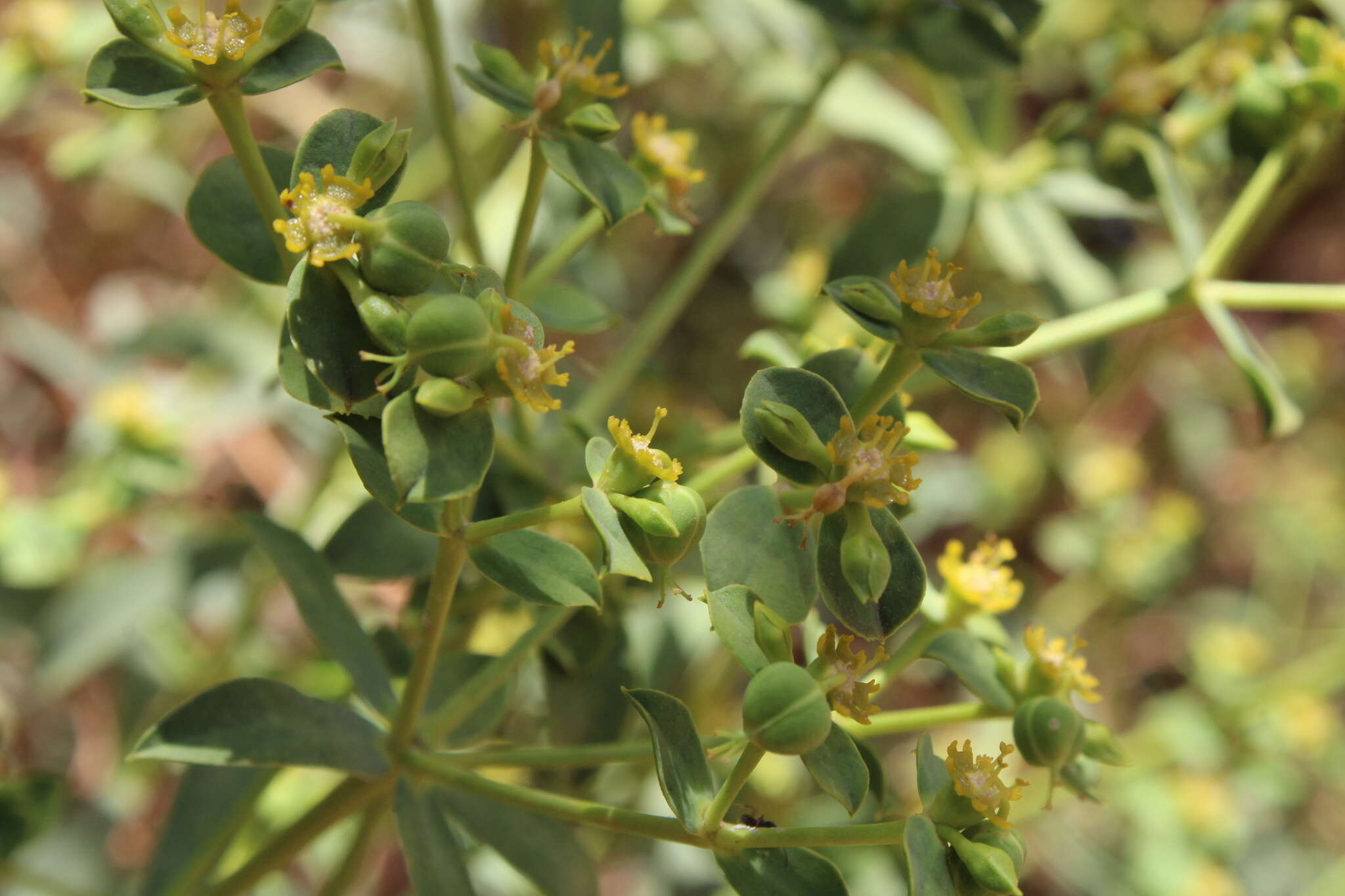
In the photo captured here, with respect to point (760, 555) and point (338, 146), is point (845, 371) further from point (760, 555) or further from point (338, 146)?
point (338, 146)

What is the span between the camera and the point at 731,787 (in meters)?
0.80

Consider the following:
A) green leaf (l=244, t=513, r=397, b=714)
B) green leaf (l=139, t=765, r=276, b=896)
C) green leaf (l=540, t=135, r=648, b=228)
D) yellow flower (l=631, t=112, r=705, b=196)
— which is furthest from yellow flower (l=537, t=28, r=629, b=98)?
green leaf (l=139, t=765, r=276, b=896)

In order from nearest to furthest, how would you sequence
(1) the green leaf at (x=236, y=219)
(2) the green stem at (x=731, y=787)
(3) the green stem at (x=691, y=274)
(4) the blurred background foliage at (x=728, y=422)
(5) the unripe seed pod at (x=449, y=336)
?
(5) the unripe seed pod at (x=449, y=336) → (2) the green stem at (x=731, y=787) → (1) the green leaf at (x=236, y=219) → (3) the green stem at (x=691, y=274) → (4) the blurred background foliage at (x=728, y=422)

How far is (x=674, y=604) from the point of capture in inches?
64.6

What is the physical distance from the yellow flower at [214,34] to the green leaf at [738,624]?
0.53 m

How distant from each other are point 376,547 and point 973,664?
1.99 ft

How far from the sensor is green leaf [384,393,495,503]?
2.27ft

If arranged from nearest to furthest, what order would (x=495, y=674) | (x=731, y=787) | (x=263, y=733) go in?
(x=731, y=787) < (x=263, y=733) < (x=495, y=674)

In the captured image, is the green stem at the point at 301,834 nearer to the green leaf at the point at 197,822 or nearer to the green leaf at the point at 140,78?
the green leaf at the point at 197,822

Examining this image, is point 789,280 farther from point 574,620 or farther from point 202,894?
point 202,894

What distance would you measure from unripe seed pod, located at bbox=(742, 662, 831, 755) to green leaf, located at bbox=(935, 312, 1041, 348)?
0.99 feet

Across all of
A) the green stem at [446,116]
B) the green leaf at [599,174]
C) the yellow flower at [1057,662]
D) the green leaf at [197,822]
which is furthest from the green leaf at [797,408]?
the green leaf at [197,822]

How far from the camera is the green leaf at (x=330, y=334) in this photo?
745 mm

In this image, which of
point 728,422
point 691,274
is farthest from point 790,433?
point 728,422
